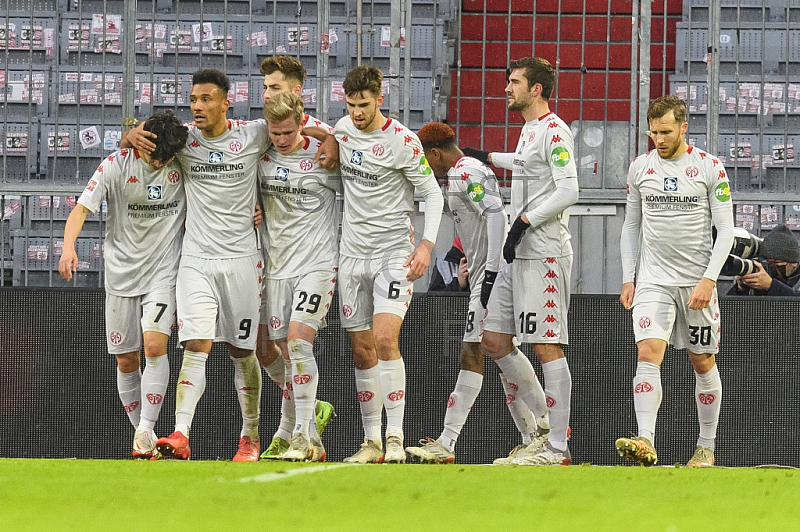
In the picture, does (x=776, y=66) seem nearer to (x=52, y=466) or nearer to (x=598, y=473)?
(x=598, y=473)

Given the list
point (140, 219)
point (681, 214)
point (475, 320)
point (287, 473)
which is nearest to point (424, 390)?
point (475, 320)

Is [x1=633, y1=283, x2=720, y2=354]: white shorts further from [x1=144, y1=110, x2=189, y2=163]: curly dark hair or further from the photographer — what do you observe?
[x1=144, y1=110, x2=189, y2=163]: curly dark hair

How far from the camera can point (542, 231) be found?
22.6 feet

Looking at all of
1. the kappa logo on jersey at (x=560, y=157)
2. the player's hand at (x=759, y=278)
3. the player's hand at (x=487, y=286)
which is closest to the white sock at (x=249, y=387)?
the player's hand at (x=487, y=286)

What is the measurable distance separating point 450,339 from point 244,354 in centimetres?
182

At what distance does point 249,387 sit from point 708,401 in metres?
2.65

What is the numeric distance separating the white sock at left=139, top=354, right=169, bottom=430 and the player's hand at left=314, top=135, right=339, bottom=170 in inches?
55.1

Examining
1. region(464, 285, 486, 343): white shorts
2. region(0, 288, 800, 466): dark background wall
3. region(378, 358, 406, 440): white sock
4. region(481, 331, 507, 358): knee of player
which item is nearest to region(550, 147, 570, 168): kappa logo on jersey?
region(464, 285, 486, 343): white shorts

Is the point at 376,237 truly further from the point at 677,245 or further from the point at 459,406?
the point at 677,245

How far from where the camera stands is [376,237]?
6.73 meters

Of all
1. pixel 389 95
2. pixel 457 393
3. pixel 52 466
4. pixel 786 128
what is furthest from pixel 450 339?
pixel 52 466

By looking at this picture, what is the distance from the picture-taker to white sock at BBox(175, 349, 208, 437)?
636 cm

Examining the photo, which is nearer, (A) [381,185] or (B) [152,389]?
(B) [152,389]

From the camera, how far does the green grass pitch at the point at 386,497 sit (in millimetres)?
3680
